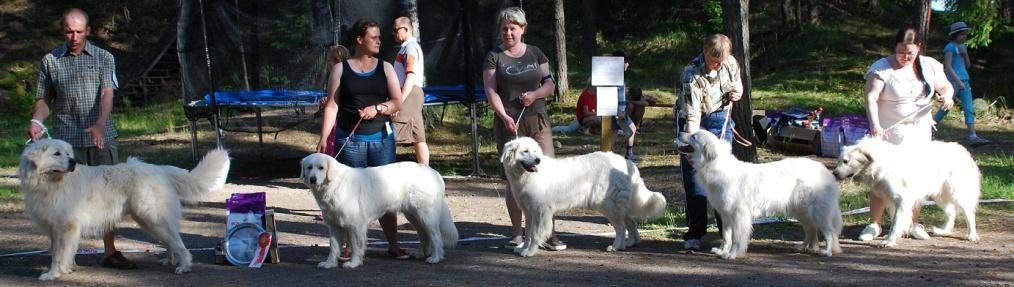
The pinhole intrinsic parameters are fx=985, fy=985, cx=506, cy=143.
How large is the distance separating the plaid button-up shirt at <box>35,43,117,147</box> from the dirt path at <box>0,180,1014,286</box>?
924 mm

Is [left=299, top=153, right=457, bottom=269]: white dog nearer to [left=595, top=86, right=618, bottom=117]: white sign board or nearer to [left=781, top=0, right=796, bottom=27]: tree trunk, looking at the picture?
[left=595, top=86, right=618, bottom=117]: white sign board

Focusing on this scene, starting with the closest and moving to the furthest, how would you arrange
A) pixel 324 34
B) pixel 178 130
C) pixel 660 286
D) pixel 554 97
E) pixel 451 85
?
pixel 660 286, pixel 324 34, pixel 451 85, pixel 178 130, pixel 554 97

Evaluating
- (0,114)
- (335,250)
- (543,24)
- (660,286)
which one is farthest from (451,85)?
(543,24)

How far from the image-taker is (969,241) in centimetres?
733

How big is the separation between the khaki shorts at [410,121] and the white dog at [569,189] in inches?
81.0

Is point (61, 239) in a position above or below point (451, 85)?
below

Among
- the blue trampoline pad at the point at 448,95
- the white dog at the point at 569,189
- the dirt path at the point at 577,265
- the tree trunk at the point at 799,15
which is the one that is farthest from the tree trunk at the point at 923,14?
the white dog at the point at 569,189

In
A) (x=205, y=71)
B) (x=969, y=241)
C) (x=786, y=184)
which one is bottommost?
(x=969, y=241)

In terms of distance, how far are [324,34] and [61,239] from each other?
632 centimetres

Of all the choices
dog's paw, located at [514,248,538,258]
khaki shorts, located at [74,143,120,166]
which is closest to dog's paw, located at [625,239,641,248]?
dog's paw, located at [514,248,538,258]

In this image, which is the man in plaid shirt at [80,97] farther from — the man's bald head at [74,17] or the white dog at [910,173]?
the white dog at [910,173]

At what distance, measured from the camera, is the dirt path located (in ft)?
20.0

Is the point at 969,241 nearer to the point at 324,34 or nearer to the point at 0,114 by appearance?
the point at 324,34

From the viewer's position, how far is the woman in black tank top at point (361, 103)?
6566mm
